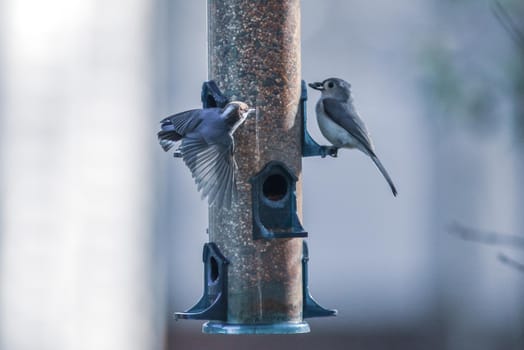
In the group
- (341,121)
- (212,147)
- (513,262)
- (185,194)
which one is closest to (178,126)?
(212,147)

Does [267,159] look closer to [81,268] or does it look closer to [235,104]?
[235,104]

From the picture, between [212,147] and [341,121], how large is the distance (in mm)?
945

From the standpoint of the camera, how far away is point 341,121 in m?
7.93

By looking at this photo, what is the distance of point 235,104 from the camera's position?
7348 millimetres

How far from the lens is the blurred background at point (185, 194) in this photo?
14.6m

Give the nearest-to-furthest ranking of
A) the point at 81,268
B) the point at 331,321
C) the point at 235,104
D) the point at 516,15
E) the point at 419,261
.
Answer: the point at 235,104 < the point at 516,15 < the point at 81,268 < the point at 331,321 < the point at 419,261

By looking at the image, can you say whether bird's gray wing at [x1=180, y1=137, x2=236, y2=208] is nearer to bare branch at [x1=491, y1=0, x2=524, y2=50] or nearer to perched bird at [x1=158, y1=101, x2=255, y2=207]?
perched bird at [x1=158, y1=101, x2=255, y2=207]

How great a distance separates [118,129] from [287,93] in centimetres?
824

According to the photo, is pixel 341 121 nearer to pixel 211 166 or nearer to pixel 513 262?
pixel 211 166

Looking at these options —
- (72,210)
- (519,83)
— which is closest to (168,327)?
(72,210)

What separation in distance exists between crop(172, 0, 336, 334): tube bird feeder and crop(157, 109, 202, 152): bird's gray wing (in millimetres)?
218

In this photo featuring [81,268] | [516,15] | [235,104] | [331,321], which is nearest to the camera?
[235,104]

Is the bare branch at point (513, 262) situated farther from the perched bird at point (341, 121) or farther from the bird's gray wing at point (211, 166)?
the bird's gray wing at point (211, 166)

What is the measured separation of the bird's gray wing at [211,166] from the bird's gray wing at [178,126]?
0.29ft
